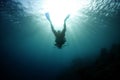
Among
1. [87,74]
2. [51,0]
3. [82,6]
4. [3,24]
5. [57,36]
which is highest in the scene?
[3,24]

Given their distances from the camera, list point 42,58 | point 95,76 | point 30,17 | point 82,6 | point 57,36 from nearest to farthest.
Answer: point 57,36 → point 95,76 → point 82,6 → point 30,17 → point 42,58

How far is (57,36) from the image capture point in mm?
7344

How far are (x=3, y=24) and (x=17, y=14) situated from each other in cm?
635

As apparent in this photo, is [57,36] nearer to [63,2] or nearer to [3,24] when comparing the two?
[63,2]

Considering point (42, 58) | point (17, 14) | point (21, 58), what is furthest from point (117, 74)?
point (42, 58)

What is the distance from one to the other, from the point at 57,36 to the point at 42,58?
107 m

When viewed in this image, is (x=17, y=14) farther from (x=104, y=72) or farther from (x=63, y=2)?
(x=104, y=72)

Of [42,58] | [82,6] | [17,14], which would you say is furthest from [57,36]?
[42,58]

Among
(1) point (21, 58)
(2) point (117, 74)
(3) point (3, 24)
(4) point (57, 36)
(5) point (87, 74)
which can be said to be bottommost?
(4) point (57, 36)

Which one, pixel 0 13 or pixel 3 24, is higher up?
pixel 3 24

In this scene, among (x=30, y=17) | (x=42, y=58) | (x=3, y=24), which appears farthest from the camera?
(x=42, y=58)

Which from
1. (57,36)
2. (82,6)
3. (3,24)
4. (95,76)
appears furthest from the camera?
(3,24)

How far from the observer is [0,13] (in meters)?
21.6

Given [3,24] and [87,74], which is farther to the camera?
[3,24]
